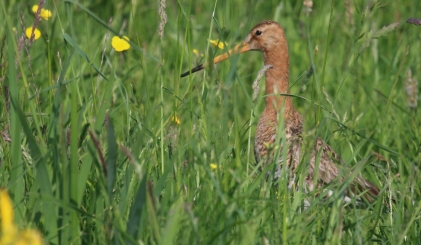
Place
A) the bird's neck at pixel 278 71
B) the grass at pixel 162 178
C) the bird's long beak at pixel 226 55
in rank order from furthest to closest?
the bird's neck at pixel 278 71, the bird's long beak at pixel 226 55, the grass at pixel 162 178

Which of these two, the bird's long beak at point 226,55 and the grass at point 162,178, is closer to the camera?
the grass at point 162,178

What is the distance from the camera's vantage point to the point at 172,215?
2.42 metres

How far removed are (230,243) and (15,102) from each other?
2.67 ft

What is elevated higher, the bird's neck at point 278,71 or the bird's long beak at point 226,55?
the bird's long beak at point 226,55

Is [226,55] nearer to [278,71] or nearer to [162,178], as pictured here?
[278,71]

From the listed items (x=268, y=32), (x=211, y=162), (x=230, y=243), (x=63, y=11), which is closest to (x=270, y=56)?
(x=268, y=32)

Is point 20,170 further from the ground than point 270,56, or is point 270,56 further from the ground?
point 20,170

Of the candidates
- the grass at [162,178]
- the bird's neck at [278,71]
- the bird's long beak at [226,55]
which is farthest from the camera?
the bird's neck at [278,71]

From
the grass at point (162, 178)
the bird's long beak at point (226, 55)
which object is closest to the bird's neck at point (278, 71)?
the bird's long beak at point (226, 55)

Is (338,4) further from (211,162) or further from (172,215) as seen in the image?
(172,215)

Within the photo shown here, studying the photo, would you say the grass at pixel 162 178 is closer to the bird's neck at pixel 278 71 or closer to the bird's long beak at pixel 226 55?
the bird's long beak at pixel 226 55

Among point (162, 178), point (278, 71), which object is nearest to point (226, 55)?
point (278, 71)

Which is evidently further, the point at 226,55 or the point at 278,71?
the point at 278,71

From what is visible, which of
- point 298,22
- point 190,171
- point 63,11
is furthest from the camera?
point 298,22
